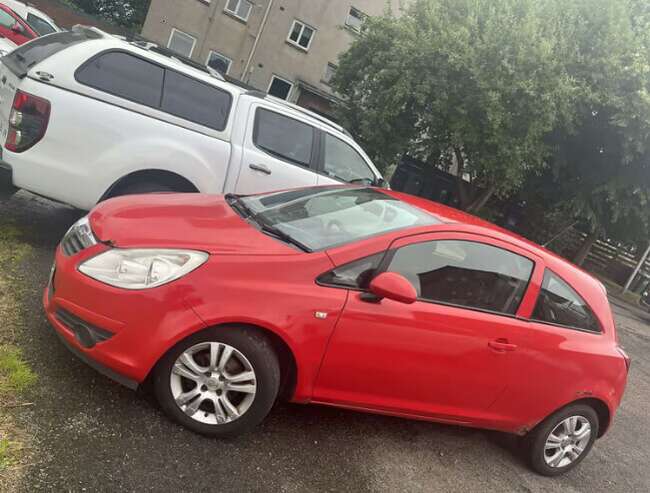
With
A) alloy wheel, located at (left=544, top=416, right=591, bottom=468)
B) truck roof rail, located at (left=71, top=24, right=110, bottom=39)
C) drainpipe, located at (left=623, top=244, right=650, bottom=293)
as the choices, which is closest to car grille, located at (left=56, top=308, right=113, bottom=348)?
truck roof rail, located at (left=71, top=24, right=110, bottom=39)

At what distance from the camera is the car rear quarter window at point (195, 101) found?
5031 millimetres

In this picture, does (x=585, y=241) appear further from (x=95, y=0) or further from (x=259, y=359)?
(x=95, y=0)

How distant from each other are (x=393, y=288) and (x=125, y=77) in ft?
10.6

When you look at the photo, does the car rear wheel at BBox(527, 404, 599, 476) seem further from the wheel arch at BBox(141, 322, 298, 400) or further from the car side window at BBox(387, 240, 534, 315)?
the wheel arch at BBox(141, 322, 298, 400)

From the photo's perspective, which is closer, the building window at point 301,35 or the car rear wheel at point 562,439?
the car rear wheel at point 562,439

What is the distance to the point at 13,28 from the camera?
13.4m

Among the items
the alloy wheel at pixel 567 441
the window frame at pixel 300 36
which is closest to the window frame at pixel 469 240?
the alloy wheel at pixel 567 441

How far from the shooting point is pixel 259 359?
2.96m

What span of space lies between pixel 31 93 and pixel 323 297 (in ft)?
9.84

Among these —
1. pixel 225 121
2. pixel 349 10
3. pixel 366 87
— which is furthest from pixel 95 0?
pixel 225 121

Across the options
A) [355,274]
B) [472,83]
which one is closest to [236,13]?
[472,83]

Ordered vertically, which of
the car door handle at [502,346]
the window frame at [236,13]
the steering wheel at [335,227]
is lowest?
the car door handle at [502,346]

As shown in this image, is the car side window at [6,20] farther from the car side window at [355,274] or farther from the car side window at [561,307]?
the car side window at [561,307]

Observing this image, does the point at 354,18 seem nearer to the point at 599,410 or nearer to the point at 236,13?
the point at 236,13
